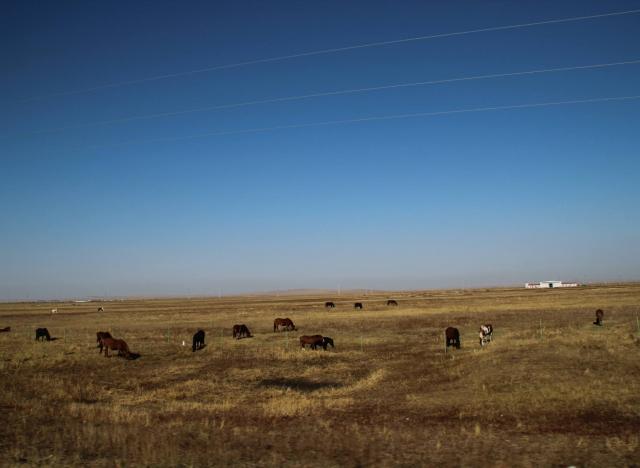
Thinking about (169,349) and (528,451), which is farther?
(169,349)

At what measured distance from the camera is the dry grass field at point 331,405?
1067 centimetres

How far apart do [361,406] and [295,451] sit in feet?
17.5

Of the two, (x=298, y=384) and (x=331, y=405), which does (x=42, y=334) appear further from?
(x=331, y=405)

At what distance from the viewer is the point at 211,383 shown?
20.4 meters

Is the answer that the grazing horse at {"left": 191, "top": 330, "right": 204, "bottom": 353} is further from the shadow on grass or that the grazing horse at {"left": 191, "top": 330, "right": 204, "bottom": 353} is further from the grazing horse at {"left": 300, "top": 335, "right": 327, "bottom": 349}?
the shadow on grass

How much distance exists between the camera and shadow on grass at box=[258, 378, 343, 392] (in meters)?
19.5

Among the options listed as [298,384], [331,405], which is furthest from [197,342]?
[331,405]

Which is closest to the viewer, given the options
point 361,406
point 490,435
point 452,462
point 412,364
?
point 452,462

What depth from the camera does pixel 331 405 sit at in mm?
15977

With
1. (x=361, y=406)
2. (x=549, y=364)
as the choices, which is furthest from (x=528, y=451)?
(x=549, y=364)

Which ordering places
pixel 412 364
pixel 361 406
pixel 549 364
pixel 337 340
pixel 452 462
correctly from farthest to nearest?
1. pixel 337 340
2. pixel 412 364
3. pixel 549 364
4. pixel 361 406
5. pixel 452 462

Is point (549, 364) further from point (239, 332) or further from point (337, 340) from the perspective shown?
point (239, 332)

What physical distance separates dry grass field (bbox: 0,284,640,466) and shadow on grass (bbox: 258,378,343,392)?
0.13m

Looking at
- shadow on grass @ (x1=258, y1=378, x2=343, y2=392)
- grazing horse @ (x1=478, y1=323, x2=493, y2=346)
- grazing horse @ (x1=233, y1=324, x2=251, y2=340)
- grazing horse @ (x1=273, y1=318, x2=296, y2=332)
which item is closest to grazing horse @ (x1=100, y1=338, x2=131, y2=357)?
grazing horse @ (x1=233, y1=324, x2=251, y2=340)
